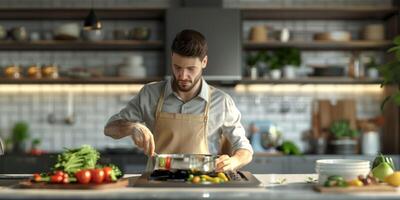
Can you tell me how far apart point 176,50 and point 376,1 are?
427 centimetres

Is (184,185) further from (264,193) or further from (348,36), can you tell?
(348,36)

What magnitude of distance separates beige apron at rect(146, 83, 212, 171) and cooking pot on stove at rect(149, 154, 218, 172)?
720 mm

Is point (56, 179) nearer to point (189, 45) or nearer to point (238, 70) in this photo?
point (189, 45)

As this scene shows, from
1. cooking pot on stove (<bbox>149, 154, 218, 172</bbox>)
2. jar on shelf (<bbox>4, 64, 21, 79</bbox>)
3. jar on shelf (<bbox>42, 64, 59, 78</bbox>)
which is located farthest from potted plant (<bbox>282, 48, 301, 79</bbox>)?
cooking pot on stove (<bbox>149, 154, 218, 172</bbox>)

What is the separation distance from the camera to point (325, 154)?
22.3 feet

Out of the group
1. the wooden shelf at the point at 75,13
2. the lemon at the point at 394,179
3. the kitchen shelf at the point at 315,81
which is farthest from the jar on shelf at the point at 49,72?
the lemon at the point at 394,179

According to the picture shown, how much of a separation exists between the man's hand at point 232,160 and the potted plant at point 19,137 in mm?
3979

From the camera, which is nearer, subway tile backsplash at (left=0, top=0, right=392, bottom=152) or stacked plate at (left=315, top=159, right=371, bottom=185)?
stacked plate at (left=315, top=159, right=371, bottom=185)

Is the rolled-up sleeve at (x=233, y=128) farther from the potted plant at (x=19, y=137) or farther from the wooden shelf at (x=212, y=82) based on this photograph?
the potted plant at (x=19, y=137)

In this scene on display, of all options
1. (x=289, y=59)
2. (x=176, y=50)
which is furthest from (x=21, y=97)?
(x=176, y=50)

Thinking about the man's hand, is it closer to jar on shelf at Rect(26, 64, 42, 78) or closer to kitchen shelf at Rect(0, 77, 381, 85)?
kitchen shelf at Rect(0, 77, 381, 85)

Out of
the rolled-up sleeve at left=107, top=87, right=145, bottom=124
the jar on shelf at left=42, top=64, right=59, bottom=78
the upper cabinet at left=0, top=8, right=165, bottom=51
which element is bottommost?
the rolled-up sleeve at left=107, top=87, right=145, bottom=124

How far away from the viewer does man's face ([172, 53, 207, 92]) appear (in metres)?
3.53

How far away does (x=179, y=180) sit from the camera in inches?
119
